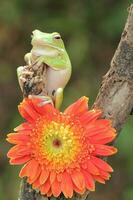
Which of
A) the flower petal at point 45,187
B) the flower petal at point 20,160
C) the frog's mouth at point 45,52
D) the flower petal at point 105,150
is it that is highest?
the frog's mouth at point 45,52

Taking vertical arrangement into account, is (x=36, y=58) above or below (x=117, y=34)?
above

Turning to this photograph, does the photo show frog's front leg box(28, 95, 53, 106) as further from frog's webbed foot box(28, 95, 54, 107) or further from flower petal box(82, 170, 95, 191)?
flower petal box(82, 170, 95, 191)

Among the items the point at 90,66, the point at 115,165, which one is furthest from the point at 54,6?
the point at 115,165

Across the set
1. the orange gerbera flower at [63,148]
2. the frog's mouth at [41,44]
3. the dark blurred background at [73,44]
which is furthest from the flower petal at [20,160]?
the dark blurred background at [73,44]

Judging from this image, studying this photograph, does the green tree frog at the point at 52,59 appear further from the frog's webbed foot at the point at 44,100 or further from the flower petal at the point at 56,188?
the flower petal at the point at 56,188

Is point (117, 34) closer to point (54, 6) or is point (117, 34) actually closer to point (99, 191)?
point (54, 6)

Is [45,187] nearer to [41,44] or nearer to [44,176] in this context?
[44,176]
